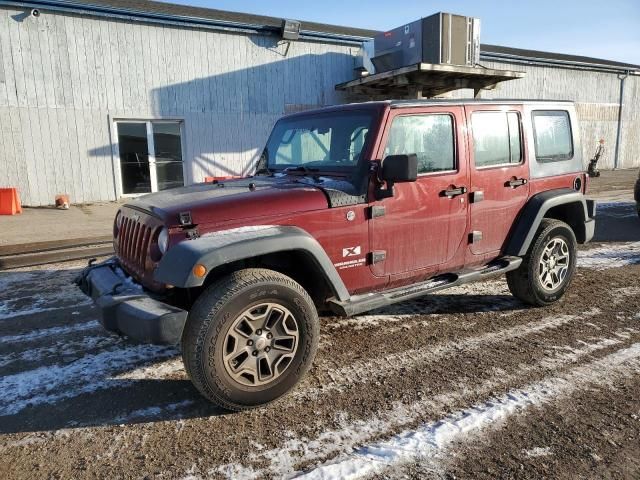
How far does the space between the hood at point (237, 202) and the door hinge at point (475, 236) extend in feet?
5.03

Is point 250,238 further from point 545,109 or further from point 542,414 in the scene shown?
point 545,109

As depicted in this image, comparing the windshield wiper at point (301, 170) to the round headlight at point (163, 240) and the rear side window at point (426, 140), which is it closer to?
the rear side window at point (426, 140)

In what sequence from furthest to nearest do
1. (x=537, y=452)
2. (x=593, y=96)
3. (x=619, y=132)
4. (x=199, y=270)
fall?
(x=619, y=132) < (x=593, y=96) < (x=199, y=270) < (x=537, y=452)

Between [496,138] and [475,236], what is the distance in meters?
0.90

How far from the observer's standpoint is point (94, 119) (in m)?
12.3

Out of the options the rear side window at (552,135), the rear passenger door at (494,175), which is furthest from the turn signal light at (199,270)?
the rear side window at (552,135)

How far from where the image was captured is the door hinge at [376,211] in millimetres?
3402

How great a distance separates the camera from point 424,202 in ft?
12.0

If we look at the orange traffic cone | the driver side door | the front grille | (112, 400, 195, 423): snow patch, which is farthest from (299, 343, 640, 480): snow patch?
the orange traffic cone

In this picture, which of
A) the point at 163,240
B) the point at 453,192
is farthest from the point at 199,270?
the point at 453,192

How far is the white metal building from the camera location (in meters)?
11.5

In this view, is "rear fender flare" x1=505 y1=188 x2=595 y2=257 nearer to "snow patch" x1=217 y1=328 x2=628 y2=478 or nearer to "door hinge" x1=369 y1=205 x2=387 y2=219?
"snow patch" x1=217 y1=328 x2=628 y2=478

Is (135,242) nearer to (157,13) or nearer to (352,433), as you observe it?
(352,433)

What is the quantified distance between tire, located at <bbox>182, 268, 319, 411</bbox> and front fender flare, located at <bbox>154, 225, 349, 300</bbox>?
0.17 m
